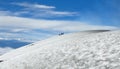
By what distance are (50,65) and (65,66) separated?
111 centimetres

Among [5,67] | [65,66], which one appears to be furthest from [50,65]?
[5,67]

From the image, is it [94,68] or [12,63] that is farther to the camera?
[12,63]

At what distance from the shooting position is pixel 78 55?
19.6 meters

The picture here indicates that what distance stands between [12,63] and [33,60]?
6.56ft

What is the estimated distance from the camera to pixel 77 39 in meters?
22.8

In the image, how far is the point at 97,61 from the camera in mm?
18312

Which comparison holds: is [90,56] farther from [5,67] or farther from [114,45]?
[5,67]

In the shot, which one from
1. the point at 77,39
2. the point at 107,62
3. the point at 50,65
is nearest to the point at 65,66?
the point at 50,65

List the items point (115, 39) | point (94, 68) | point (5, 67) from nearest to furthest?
1. point (94, 68)
2. point (115, 39)
3. point (5, 67)

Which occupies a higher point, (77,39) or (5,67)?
(77,39)

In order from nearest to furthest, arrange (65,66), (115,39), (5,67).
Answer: (65,66) → (115,39) → (5,67)

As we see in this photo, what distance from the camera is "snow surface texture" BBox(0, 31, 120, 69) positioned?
1819 centimetres

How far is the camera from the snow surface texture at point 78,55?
1819 cm

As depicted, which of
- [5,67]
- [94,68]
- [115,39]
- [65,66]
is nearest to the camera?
[94,68]
